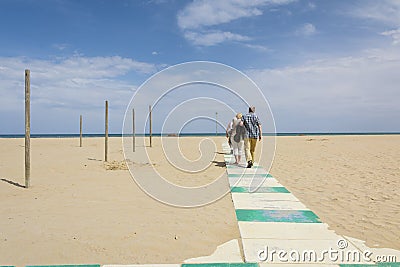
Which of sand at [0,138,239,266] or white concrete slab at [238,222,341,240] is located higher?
white concrete slab at [238,222,341,240]

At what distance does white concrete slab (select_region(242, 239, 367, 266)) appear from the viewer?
3.10 m

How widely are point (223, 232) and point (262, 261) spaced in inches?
37.2

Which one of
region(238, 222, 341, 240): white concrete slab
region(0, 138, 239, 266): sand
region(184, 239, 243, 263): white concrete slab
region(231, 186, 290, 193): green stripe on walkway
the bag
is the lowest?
region(0, 138, 239, 266): sand

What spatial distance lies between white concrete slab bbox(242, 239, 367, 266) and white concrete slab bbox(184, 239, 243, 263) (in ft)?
0.29

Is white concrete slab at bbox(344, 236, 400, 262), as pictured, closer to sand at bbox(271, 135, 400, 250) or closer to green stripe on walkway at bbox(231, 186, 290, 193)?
sand at bbox(271, 135, 400, 250)

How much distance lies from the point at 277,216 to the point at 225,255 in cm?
159

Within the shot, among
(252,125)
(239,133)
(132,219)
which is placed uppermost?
(252,125)

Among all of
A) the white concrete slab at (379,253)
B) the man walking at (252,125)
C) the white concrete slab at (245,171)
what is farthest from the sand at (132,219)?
the man walking at (252,125)

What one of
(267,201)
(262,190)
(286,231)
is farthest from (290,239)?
(262,190)

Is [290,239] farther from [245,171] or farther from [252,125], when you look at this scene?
[252,125]

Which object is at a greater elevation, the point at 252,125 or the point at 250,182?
the point at 252,125

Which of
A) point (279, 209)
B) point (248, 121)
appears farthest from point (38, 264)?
point (248, 121)

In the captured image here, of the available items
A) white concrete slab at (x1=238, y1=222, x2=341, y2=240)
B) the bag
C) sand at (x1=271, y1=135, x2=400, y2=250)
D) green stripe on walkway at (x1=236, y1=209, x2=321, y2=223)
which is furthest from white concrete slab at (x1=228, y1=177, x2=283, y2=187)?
white concrete slab at (x1=238, y1=222, x2=341, y2=240)

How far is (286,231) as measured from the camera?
391cm
